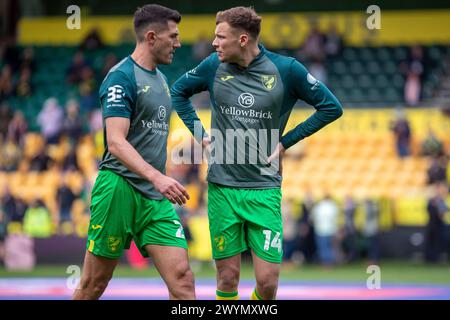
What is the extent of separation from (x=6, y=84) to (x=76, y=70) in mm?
2040

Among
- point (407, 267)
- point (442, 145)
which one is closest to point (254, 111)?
point (407, 267)

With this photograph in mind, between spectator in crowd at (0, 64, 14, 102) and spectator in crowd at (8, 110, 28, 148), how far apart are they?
1940mm

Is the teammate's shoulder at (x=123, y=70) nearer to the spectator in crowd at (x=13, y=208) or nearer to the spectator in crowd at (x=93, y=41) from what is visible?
the spectator in crowd at (x=13, y=208)

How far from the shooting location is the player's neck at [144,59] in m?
7.85

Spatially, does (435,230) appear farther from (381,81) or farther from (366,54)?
(366,54)

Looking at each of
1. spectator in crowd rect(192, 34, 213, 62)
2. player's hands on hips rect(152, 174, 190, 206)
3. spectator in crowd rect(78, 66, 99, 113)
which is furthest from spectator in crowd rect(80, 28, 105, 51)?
player's hands on hips rect(152, 174, 190, 206)

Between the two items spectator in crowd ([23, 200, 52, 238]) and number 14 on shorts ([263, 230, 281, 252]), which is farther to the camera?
spectator in crowd ([23, 200, 52, 238])

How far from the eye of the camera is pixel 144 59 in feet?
25.8

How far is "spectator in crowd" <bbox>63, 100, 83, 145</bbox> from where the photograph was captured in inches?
948

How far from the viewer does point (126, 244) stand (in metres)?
7.75

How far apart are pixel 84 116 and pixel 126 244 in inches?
693

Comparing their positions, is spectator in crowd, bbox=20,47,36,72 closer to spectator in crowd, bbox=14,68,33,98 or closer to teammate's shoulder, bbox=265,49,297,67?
spectator in crowd, bbox=14,68,33,98

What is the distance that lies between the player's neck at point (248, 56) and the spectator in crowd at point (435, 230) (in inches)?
534

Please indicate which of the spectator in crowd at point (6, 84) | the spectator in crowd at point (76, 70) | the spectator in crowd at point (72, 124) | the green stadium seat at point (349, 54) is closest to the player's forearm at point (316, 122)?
the spectator in crowd at point (72, 124)
